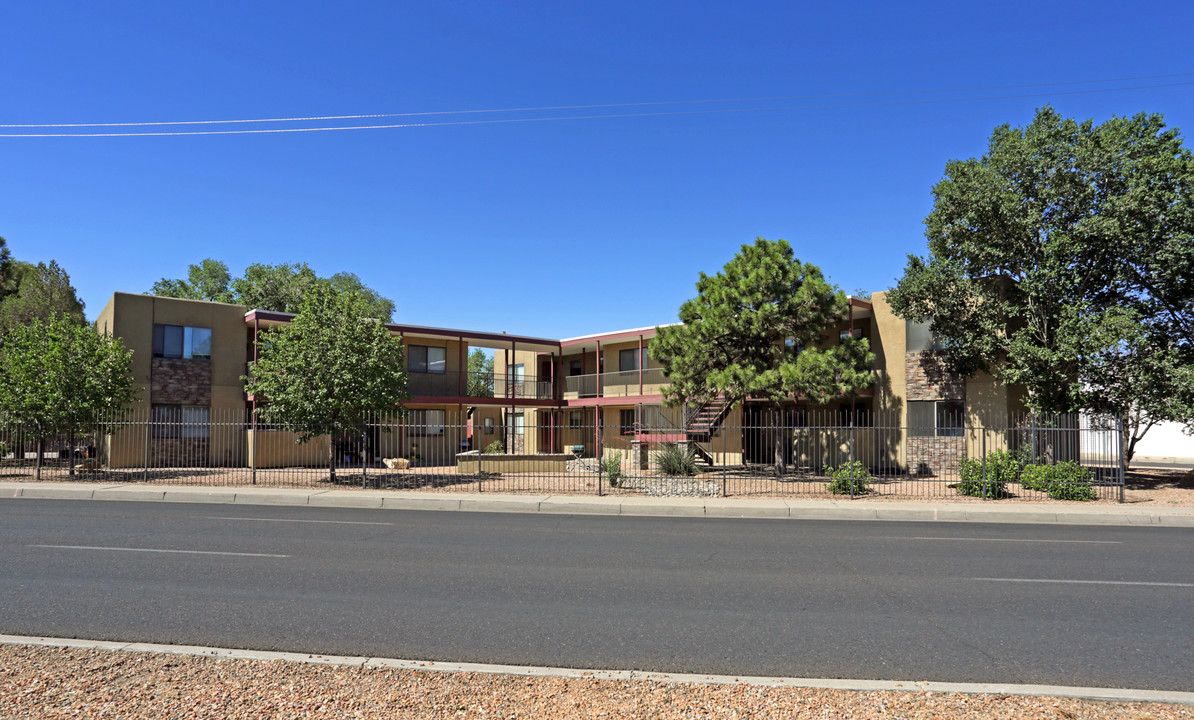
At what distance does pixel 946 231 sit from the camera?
74.0 feet

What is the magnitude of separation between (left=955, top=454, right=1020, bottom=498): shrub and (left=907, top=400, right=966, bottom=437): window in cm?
606

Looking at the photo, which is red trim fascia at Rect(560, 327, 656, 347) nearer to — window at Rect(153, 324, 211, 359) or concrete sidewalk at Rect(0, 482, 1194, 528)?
concrete sidewalk at Rect(0, 482, 1194, 528)

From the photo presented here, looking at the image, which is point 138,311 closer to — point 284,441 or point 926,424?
point 284,441

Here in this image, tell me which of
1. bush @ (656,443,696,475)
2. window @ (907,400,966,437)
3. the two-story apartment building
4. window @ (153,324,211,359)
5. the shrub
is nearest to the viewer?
the shrub

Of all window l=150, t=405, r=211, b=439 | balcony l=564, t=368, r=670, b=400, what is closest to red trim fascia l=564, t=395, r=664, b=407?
balcony l=564, t=368, r=670, b=400

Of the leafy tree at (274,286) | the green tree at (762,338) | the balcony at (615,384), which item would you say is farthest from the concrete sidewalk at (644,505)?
the leafy tree at (274,286)

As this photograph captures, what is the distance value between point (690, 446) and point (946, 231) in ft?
34.5

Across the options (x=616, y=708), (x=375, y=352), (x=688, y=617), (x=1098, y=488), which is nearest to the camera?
(x=616, y=708)

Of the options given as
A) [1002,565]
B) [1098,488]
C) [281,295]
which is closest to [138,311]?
[281,295]

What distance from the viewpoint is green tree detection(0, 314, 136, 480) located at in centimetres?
2189

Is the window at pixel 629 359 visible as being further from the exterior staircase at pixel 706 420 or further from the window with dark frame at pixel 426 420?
the window with dark frame at pixel 426 420

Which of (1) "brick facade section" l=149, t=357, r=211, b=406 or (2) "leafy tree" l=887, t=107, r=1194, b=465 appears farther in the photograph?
(1) "brick facade section" l=149, t=357, r=211, b=406

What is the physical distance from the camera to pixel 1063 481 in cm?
1791

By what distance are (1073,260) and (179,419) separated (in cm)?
3008
